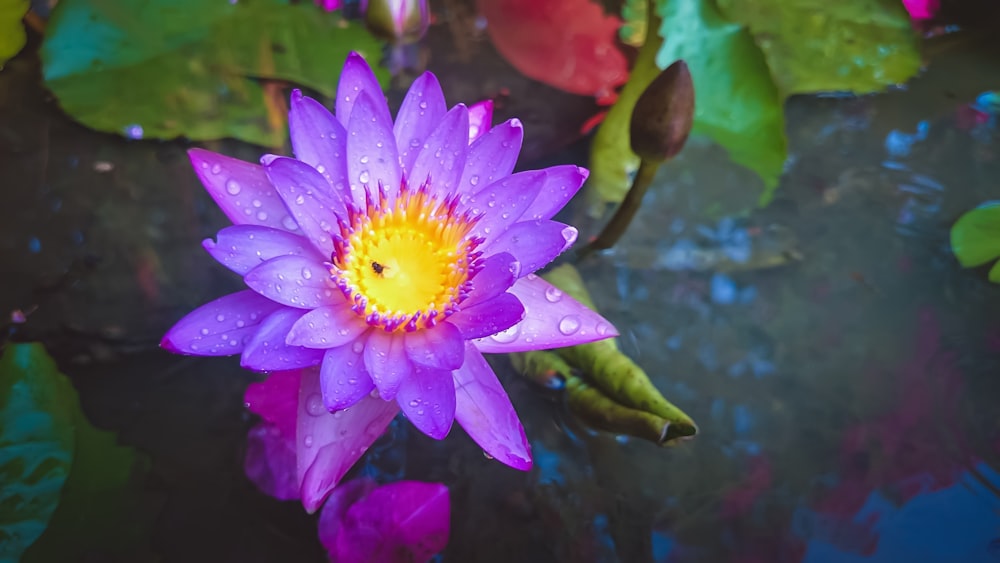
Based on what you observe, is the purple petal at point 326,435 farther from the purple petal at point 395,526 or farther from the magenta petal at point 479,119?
the magenta petal at point 479,119

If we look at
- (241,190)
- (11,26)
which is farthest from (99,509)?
(11,26)

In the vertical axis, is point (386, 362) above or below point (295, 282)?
below

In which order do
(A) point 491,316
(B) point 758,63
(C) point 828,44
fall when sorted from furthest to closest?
(C) point 828,44
(B) point 758,63
(A) point 491,316

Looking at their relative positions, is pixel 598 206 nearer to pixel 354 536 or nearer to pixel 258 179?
pixel 258 179

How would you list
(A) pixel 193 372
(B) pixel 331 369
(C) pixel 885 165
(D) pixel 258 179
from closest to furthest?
(B) pixel 331 369 → (D) pixel 258 179 → (A) pixel 193 372 → (C) pixel 885 165

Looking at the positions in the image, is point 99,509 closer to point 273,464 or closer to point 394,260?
point 273,464

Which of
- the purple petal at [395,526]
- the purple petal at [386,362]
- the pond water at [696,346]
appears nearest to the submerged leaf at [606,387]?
the pond water at [696,346]

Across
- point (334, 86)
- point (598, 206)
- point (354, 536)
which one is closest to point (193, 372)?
point (354, 536)
